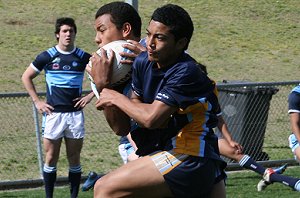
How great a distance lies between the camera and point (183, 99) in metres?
4.60

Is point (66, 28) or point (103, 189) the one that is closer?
point (103, 189)

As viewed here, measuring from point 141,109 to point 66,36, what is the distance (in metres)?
4.92

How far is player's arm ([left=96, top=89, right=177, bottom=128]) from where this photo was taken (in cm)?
457

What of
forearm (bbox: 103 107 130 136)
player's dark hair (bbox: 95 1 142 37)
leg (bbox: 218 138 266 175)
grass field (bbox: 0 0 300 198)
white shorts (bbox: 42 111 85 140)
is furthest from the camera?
grass field (bbox: 0 0 300 198)

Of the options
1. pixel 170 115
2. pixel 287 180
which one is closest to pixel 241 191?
pixel 287 180

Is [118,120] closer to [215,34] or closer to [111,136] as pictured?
[111,136]

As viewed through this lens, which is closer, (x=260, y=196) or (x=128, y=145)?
(x=128, y=145)

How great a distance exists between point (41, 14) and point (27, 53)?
10.7 feet

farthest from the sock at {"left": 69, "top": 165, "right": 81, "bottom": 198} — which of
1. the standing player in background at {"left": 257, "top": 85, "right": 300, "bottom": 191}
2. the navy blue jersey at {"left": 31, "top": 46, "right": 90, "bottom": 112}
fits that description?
the standing player in background at {"left": 257, "top": 85, "right": 300, "bottom": 191}

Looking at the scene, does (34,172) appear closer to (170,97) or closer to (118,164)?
(118,164)

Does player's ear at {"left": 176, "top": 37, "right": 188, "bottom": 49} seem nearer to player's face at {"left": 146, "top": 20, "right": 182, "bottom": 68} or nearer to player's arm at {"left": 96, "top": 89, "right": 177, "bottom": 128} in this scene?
player's face at {"left": 146, "top": 20, "right": 182, "bottom": 68}

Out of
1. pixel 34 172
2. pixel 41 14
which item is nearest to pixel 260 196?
pixel 34 172

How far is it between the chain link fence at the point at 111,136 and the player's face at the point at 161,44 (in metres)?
5.81

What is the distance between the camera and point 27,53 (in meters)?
18.4
